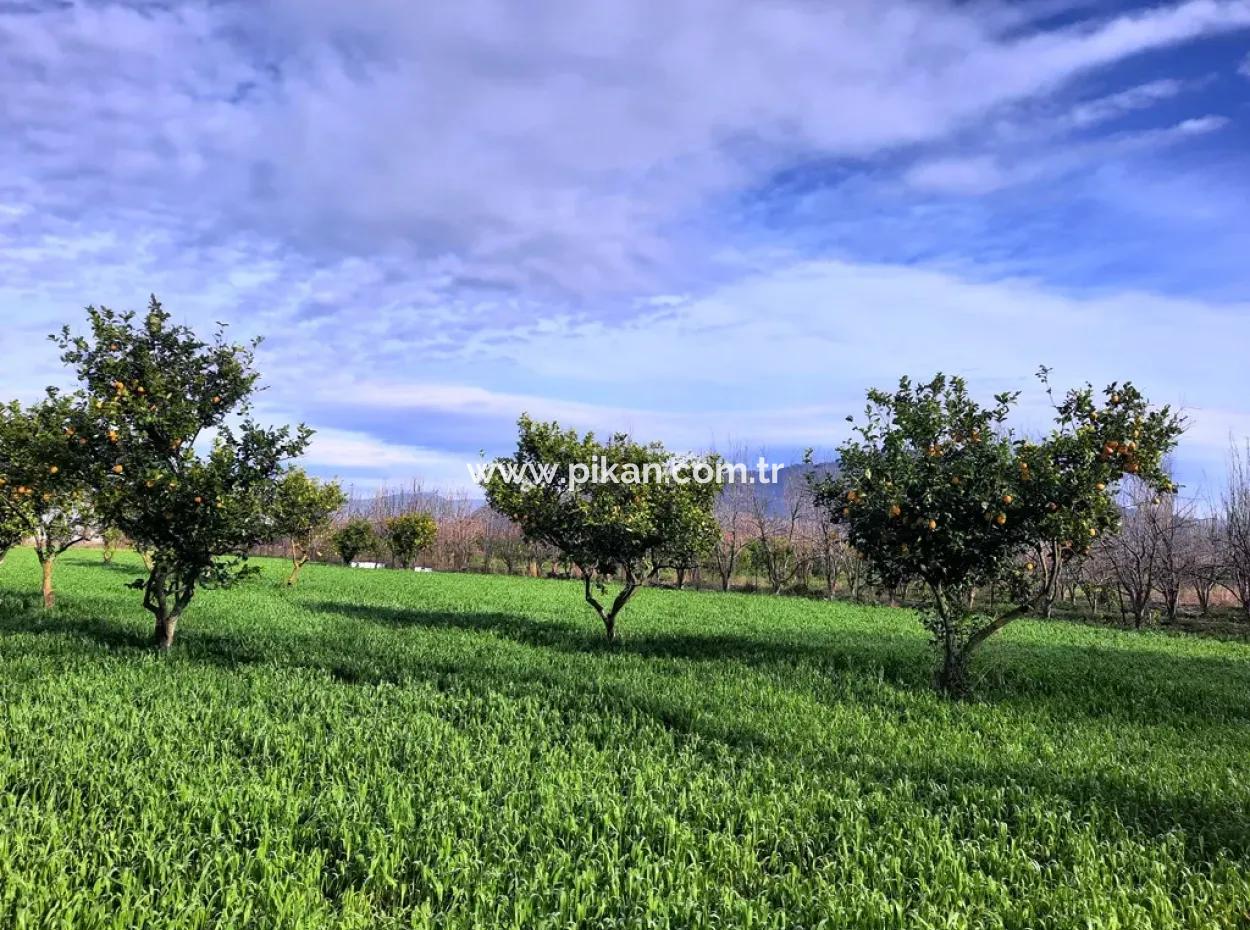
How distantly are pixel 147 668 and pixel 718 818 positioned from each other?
7.69 metres

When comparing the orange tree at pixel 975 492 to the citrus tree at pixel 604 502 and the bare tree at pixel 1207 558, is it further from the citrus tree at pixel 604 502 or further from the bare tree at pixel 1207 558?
the bare tree at pixel 1207 558

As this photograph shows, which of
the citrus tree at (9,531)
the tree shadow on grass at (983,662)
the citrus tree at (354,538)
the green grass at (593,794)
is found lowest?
the tree shadow on grass at (983,662)

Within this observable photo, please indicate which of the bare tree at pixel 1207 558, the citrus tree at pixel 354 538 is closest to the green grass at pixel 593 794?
the bare tree at pixel 1207 558

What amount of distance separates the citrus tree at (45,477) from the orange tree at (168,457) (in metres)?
0.34

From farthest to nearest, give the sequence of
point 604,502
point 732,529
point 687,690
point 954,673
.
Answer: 1. point 732,529
2. point 604,502
3. point 954,673
4. point 687,690

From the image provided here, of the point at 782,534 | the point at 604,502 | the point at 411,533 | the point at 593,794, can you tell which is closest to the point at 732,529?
the point at 782,534

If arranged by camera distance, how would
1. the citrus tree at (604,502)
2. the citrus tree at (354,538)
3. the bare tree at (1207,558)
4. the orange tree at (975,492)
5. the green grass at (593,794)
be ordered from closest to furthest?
1. the green grass at (593,794)
2. the orange tree at (975,492)
3. the citrus tree at (604,502)
4. the bare tree at (1207,558)
5. the citrus tree at (354,538)

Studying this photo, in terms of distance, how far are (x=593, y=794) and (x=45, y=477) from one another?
34.2ft

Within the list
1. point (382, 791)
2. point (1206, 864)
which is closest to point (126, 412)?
point (382, 791)

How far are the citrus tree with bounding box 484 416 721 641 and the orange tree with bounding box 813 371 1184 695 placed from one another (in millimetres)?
3596

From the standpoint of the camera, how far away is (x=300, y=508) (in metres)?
12.5

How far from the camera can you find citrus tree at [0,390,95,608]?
10211 millimetres

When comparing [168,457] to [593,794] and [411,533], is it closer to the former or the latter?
[593,794]

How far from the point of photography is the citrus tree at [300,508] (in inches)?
441
